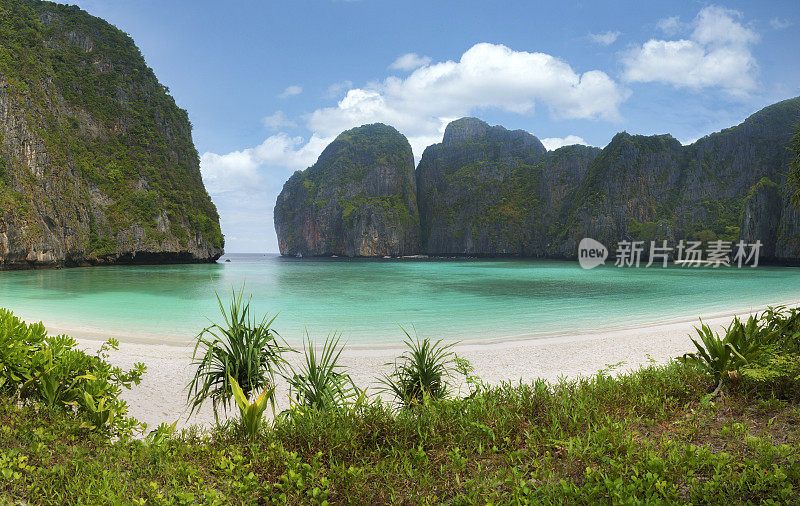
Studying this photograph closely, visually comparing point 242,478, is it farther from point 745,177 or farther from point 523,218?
point 523,218

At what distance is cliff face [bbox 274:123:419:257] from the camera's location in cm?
15800

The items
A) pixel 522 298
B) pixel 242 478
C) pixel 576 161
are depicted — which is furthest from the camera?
pixel 576 161

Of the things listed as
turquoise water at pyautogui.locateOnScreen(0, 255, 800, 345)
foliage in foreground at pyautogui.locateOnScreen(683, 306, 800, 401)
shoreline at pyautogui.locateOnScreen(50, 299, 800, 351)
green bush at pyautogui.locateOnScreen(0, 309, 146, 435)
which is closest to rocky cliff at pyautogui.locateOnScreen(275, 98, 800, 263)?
turquoise water at pyautogui.locateOnScreen(0, 255, 800, 345)

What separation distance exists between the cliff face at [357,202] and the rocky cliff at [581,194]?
106cm

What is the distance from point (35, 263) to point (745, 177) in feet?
519

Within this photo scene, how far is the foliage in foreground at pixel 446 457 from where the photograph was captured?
2.70 meters

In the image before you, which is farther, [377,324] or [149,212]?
[149,212]

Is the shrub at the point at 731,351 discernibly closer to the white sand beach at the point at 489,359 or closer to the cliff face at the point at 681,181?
the white sand beach at the point at 489,359

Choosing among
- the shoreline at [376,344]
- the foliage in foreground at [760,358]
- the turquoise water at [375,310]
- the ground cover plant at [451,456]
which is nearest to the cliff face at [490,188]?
the turquoise water at [375,310]

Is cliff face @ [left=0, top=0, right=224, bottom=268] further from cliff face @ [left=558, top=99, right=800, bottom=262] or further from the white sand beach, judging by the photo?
cliff face @ [left=558, top=99, right=800, bottom=262]

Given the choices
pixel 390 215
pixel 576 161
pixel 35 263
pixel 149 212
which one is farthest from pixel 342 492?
pixel 576 161

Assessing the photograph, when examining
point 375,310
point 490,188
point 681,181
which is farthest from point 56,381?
point 490,188

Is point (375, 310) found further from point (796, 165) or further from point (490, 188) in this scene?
point (490, 188)

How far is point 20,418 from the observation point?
134 inches
